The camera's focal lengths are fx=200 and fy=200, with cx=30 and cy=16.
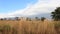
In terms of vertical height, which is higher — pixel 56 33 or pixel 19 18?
pixel 19 18

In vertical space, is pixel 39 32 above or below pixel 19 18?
below

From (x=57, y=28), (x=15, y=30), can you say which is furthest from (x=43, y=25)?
(x=15, y=30)

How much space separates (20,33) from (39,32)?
33.2 inches

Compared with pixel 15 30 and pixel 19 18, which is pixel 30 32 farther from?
pixel 19 18

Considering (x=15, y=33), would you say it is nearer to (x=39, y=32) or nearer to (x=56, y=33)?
(x=39, y=32)

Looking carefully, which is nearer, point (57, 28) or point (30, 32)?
point (30, 32)

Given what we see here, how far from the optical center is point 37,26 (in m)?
8.63

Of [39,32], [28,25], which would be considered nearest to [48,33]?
[39,32]

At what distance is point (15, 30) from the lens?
7.95 meters

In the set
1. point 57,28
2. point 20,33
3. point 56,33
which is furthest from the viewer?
point 57,28

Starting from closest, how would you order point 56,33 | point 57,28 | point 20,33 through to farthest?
1. point 20,33
2. point 56,33
3. point 57,28

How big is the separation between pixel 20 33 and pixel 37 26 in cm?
113

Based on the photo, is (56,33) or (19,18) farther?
(19,18)

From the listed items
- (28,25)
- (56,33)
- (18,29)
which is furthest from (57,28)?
(18,29)
